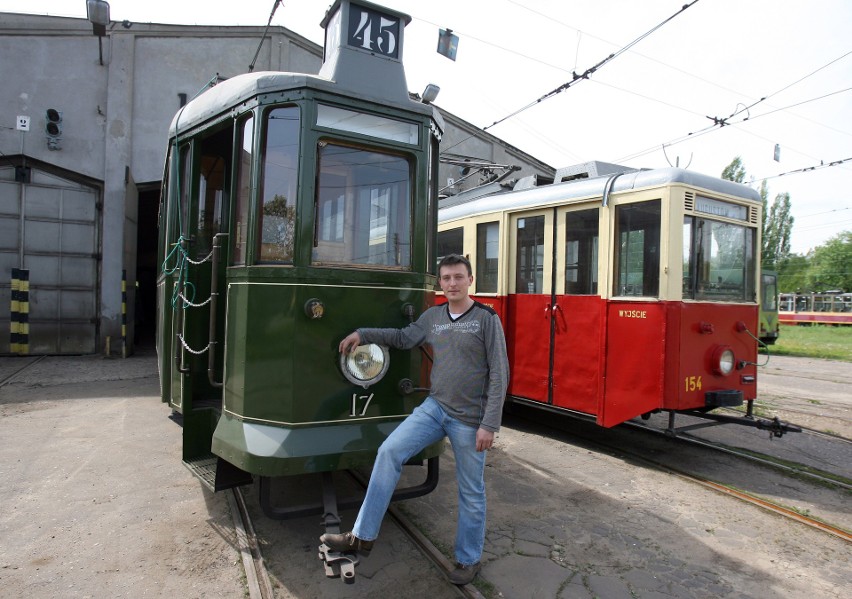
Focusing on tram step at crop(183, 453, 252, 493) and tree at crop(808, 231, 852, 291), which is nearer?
tram step at crop(183, 453, 252, 493)

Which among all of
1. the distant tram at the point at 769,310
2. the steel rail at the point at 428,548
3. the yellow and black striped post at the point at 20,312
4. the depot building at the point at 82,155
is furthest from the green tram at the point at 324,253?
the distant tram at the point at 769,310

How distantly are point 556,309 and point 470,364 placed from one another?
3376 millimetres

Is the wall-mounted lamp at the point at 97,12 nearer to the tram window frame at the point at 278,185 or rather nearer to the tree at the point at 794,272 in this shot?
the tram window frame at the point at 278,185

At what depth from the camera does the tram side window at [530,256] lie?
21.9 feet

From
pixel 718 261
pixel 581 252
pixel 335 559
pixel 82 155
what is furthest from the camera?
pixel 82 155

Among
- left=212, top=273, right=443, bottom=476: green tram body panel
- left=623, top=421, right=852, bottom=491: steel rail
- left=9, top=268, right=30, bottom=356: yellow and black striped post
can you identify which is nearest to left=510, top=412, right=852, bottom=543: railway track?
left=623, top=421, right=852, bottom=491: steel rail

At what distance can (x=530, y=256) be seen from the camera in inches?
268

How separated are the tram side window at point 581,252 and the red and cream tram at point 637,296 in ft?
0.04

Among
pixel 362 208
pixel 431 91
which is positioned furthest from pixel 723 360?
pixel 431 91

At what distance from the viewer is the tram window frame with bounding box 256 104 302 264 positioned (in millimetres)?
3502

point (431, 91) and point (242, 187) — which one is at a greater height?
point (431, 91)

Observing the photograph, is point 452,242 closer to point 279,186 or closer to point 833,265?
point 279,186

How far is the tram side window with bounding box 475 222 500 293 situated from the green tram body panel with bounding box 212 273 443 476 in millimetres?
3864

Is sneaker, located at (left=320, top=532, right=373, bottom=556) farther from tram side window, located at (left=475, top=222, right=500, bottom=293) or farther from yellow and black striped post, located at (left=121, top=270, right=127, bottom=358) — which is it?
yellow and black striped post, located at (left=121, top=270, right=127, bottom=358)
